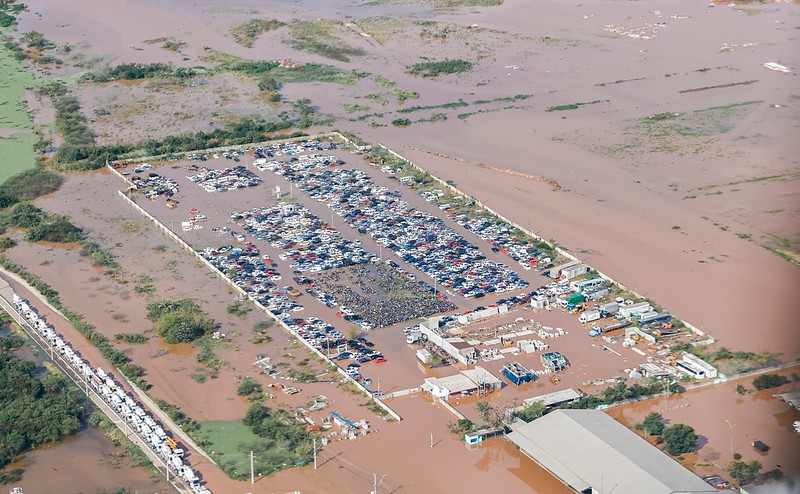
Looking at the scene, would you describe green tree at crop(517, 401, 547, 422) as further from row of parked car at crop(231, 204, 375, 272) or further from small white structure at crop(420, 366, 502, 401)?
row of parked car at crop(231, 204, 375, 272)

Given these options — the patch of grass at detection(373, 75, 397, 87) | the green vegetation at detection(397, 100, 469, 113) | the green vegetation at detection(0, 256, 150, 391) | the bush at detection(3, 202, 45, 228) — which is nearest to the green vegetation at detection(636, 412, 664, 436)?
the green vegetation at detection(0, 256, 150, 391)

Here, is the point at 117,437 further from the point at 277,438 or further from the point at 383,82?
the point at 383,82

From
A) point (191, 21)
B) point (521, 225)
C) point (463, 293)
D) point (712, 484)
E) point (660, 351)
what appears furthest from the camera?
point (191, 21)

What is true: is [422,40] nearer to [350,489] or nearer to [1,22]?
[1,22]

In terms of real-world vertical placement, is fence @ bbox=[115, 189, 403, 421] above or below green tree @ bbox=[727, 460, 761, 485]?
below

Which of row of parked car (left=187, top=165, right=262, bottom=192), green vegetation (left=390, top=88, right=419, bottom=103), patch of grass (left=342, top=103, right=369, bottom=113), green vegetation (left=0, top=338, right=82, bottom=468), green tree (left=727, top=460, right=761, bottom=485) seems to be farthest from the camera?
green vegetation (left=390, top=88, right=419, bottom=103)

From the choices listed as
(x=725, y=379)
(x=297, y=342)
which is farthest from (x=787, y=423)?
(x=297, y=342)

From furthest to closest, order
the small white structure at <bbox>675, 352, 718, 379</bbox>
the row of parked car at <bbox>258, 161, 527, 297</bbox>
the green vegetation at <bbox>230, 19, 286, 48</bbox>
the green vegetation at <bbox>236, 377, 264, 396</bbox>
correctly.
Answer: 1. the green vegetation at <bbox>230, 19, 286, 48</bbox>
2. the row of parked car at <bbox>258, 161, 527, 297</bbox>
3. the small white structure at <bbox>675, 352, 718, 379</bbox>
4. the green vegetation at <bbox>236, 377, 264, 396</bbox>

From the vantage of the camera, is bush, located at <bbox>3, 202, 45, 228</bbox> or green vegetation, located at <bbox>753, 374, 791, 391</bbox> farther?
bush, located at <bbox>3, 202, 45, 228</bbox>
